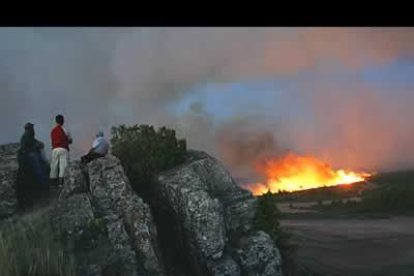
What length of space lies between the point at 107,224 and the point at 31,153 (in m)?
5.44

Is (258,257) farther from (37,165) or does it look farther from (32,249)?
(37,165)

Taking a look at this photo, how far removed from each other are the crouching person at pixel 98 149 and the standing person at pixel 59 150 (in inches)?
37.2

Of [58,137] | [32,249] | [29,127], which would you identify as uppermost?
[29,127]

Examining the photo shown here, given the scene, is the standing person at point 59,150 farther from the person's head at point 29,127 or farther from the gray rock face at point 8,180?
the gray rock face at point 8,180

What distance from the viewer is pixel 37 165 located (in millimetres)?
21047

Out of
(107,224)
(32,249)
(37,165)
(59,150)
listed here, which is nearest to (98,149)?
(59,150)

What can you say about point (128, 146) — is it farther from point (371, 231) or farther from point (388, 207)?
point (388, 207)

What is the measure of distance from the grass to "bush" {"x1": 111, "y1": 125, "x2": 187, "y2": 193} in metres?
3.47

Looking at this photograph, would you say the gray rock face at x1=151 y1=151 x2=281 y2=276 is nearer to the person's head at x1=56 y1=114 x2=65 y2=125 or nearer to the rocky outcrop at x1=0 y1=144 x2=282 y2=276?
the rocky outcrop at x1=0 y1=144 x2=282 y2=276

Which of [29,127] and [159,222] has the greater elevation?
[29,127]

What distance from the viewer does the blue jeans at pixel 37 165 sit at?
2091cm

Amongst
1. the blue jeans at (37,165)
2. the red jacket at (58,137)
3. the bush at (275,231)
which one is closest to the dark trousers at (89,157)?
the red jacket at (58,137)

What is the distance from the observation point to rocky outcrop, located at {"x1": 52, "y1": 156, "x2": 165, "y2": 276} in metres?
16.3

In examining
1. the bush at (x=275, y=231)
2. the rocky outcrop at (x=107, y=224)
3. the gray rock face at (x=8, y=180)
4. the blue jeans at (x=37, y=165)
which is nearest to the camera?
the rocky outcrop at (x=107, y=224)
